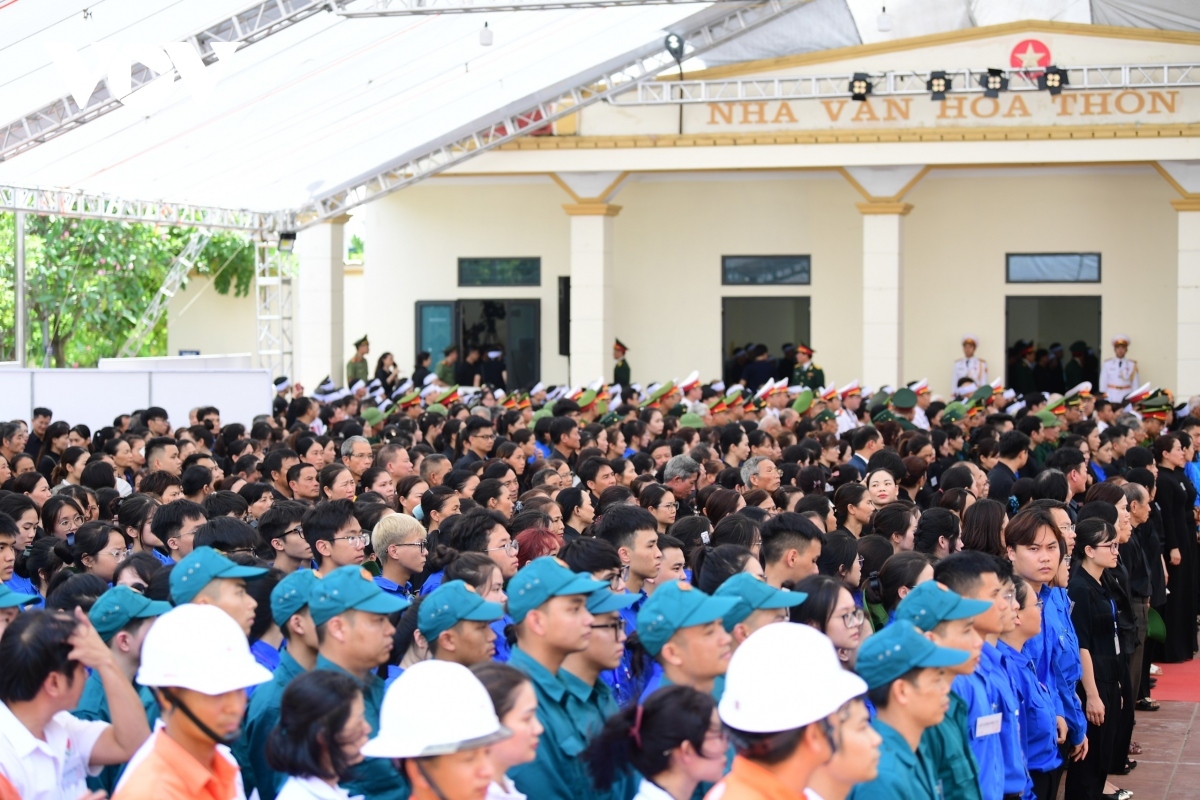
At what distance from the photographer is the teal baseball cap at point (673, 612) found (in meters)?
4.18

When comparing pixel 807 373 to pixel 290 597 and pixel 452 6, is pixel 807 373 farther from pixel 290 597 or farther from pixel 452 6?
pixel 290 597

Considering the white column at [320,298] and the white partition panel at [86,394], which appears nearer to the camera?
the white partition panel at [86,394]

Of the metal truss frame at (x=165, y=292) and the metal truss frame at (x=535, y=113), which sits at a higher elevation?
the metal truss frame at (x=535, y=113)

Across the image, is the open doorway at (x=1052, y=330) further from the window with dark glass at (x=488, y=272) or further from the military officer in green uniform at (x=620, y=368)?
the window with dark glass at (x=488, y=272)

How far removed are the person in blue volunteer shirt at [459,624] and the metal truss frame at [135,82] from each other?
10.5m

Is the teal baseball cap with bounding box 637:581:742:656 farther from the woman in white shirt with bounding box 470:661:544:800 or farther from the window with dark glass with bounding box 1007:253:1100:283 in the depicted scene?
the window with dark glass with bounding box 1007:253:1100:283

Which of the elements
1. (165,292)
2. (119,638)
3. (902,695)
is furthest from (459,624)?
(165,292)

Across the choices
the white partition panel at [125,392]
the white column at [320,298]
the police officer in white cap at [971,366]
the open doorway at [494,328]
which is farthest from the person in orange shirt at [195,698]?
the open doorway at [494,328]

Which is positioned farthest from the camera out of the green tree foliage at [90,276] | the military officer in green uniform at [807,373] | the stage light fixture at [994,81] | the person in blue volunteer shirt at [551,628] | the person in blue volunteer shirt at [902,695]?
the green tree foliage at [90,276]

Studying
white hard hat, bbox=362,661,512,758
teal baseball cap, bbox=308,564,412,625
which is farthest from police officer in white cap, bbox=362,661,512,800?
teal baseball cap, bbox=308,564,412,625

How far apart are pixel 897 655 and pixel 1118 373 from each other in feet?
60.0

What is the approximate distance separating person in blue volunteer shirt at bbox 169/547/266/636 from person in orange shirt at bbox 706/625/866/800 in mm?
1993

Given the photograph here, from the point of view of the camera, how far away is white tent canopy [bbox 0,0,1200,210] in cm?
1323

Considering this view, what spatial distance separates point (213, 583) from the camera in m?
4.70
